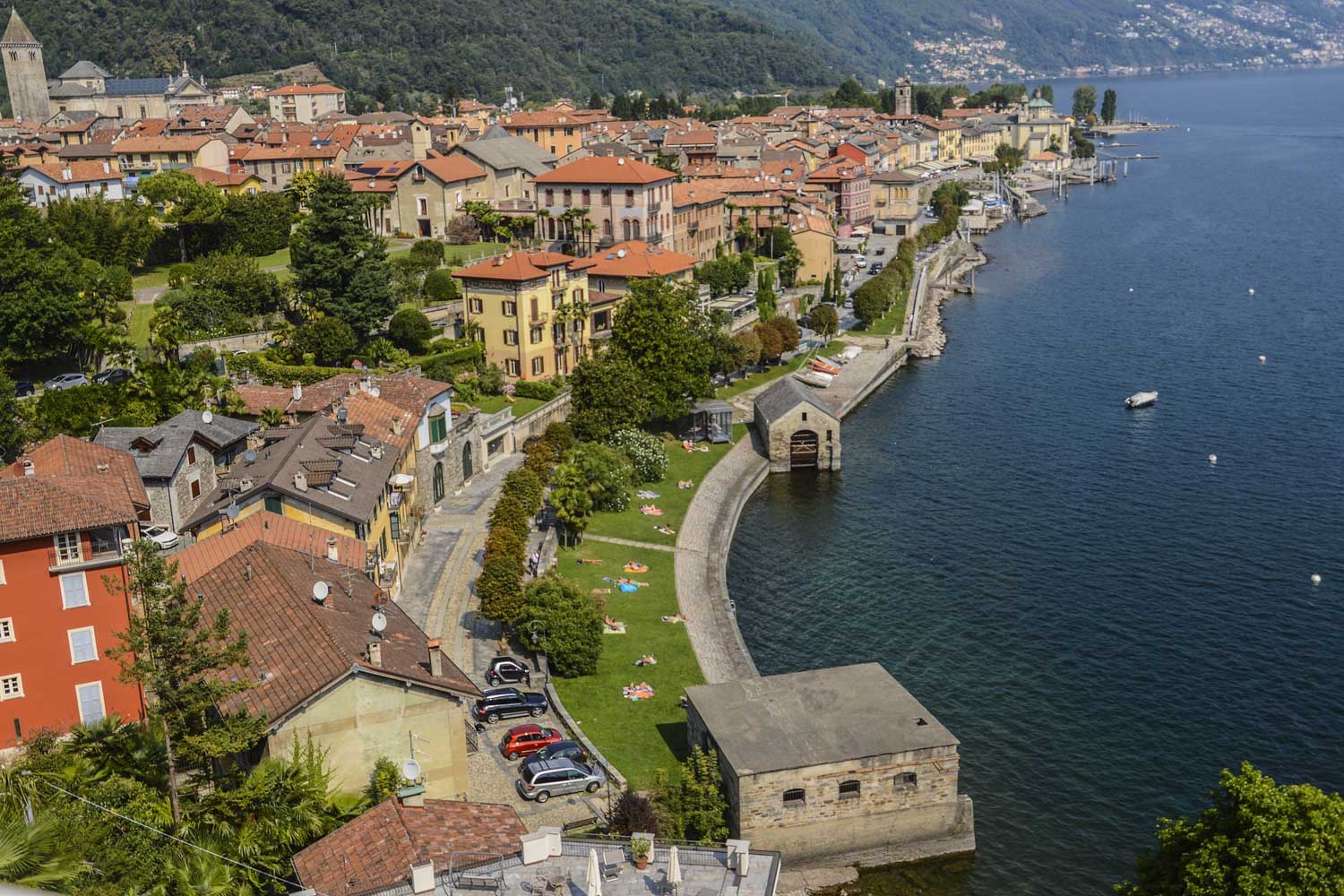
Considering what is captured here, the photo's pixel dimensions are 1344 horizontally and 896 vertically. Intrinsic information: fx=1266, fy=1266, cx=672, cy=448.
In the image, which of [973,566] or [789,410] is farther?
[789,410]

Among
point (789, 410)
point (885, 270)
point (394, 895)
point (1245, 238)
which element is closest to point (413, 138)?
point (885, 270)

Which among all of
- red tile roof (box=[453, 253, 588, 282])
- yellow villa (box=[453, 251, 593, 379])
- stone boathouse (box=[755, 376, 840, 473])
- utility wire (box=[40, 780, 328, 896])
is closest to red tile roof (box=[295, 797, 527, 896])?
utility wire (box=[40, 780, 328, 896])

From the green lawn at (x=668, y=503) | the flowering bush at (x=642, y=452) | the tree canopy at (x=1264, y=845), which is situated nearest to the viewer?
the tree canopy at (x=1264, y=845)

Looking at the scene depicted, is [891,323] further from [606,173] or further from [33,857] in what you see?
[33,857]

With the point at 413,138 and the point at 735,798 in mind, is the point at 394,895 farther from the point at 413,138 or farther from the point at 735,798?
the point at 413,138

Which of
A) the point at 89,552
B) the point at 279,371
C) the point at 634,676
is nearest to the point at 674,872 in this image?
the point at 89,552

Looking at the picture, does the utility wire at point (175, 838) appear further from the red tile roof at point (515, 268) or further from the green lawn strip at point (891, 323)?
the green lawn strip at point (891, 323)

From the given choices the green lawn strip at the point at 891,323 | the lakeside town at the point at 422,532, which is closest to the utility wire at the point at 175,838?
the lakeside town at the point at 422,532
